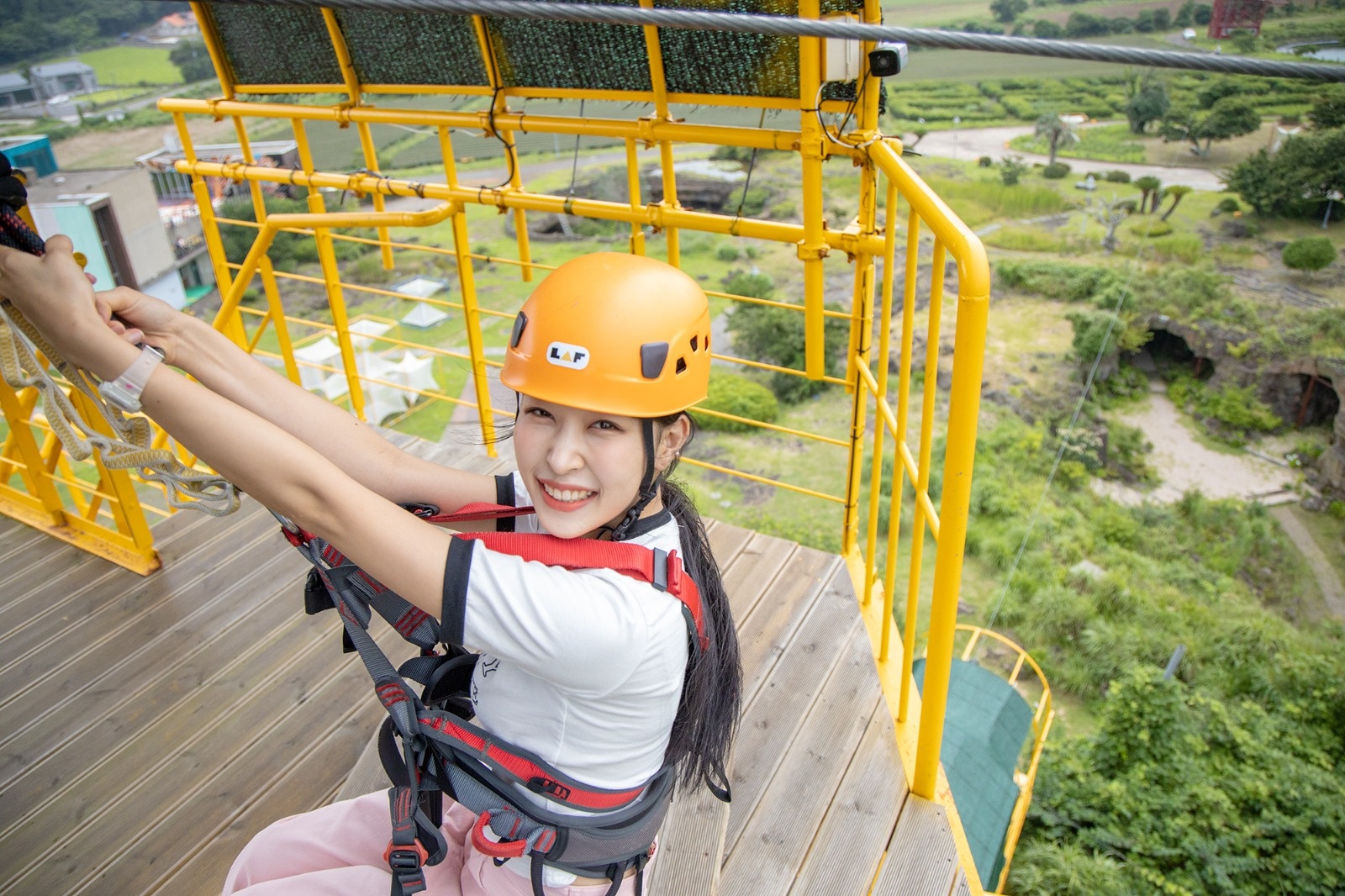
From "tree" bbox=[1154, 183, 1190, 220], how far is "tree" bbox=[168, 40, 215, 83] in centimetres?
3142

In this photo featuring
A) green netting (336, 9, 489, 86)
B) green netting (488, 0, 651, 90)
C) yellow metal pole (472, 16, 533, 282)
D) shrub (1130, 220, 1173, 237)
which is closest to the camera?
green netting (488, 0, 651, 90)

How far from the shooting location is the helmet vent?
1.24 metres

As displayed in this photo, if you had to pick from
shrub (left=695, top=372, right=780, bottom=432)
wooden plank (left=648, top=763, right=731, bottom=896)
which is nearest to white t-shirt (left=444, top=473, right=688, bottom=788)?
wooden plank (left=648, top=763, right=731, bottom=896)

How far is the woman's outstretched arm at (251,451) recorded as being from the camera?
1050 millimetres

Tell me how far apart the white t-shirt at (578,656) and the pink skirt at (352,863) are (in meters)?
0.27

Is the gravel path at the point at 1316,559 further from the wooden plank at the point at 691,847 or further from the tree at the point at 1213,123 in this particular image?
the wooden plank at the point at 691,847

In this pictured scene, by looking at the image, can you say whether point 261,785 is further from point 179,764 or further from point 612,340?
point 612,340

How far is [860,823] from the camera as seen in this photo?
2.09 metres

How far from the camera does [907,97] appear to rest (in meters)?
47.2

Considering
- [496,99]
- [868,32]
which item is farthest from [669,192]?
[868,32]

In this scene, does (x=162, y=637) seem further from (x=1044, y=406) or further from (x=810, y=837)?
(x=1044, y=406)

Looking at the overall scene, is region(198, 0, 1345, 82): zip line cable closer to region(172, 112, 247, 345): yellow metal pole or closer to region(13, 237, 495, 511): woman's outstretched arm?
region(13, 237, 495, 511): woman's outstretched arm

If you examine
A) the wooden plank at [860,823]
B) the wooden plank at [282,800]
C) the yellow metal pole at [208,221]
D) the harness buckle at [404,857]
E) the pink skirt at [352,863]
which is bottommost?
the wooden plank at [282,800]

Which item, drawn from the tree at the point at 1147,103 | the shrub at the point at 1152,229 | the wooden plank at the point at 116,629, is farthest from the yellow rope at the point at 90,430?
the tree at the point at 1147,103
